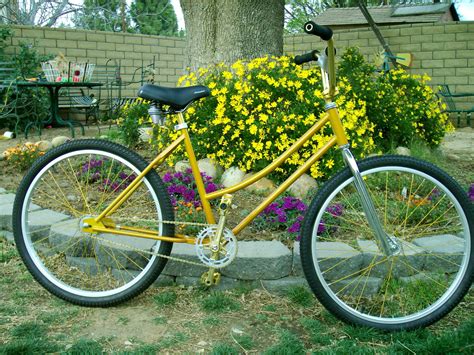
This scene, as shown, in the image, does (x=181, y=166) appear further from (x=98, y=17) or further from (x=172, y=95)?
(x=98, y=17)

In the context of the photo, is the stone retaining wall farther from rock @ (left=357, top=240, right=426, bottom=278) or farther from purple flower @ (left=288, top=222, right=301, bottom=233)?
purple flower @ (left=288, top=222, right=301, bottom=233)

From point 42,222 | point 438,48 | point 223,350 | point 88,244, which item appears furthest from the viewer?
point 438,48

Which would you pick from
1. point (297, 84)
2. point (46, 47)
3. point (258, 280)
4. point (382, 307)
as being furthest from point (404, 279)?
point (46, 47)

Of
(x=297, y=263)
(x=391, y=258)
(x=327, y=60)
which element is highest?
(x=327, y=60)

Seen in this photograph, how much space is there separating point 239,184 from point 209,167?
4.52 ft

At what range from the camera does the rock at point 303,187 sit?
359 cm

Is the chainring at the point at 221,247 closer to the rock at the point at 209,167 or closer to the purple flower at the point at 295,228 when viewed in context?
the purple flower at the point at 295,228

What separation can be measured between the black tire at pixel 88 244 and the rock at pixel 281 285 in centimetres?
54

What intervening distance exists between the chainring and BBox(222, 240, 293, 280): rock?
21cm

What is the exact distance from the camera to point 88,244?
2.94 m

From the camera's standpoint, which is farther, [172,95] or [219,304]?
[219,304]

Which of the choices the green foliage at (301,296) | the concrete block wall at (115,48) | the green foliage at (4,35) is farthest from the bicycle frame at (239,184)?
the concrete block wall at (115,48)

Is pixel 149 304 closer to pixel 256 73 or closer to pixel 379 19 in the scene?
pixel 256 73

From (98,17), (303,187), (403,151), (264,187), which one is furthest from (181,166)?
(98,17)
